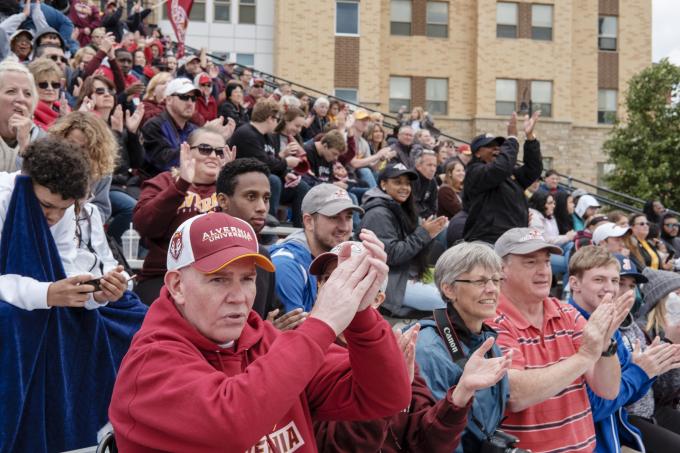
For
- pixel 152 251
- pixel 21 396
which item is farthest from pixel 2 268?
pixel 152 251

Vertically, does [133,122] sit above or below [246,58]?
below

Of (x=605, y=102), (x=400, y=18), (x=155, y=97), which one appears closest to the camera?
(x=155, y=97)

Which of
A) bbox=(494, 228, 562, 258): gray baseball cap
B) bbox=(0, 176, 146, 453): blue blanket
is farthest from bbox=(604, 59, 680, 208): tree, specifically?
bbox=(0, 176, 146, 453): blue blanket

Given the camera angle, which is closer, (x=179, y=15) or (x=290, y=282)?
(x=290, y=282)

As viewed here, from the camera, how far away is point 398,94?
30.9 meters

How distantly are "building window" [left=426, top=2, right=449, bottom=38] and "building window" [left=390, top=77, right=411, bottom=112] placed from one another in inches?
93.0

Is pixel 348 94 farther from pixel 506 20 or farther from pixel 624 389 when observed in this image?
pixel 624 389

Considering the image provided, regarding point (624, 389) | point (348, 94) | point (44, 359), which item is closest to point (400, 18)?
point (348, 94)

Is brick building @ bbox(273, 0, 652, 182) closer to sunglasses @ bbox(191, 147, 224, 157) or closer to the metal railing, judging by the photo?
the metal railing

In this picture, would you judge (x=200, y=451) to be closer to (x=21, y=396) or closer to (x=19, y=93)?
(x=21, y=396)

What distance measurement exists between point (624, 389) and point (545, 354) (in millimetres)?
770

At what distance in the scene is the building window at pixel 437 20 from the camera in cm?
3116


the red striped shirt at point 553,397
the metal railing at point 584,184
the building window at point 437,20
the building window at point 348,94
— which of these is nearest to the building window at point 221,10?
the metal railing at point 584,184

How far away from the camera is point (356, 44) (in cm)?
2953
